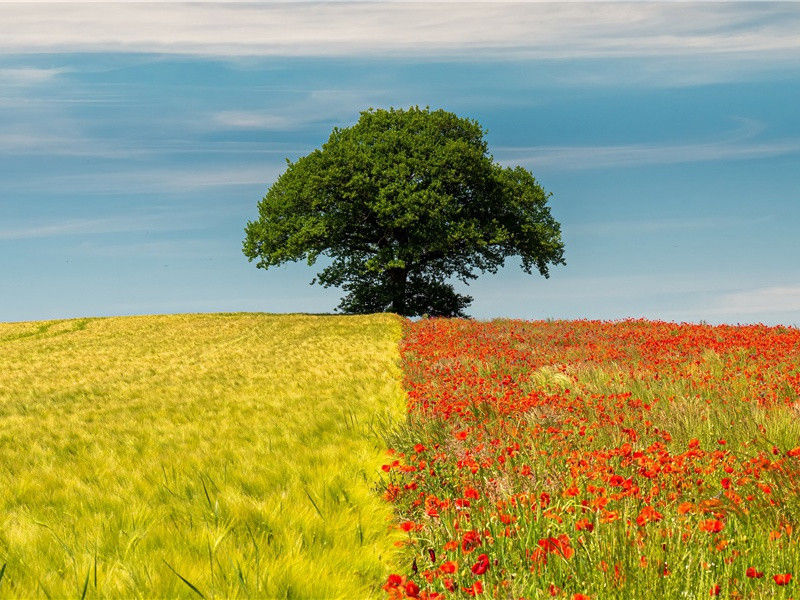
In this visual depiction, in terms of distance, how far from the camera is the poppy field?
3764 millimetres

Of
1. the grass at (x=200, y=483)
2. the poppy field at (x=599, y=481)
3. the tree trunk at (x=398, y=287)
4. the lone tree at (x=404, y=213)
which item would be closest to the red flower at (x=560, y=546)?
the poppy field at (x=599, y=481)

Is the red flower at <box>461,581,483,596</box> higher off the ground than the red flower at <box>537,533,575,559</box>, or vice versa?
the red flower at <box>537,533,575,559</box>

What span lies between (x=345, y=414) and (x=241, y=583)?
5863mm

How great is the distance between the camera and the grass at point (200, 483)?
155 inches

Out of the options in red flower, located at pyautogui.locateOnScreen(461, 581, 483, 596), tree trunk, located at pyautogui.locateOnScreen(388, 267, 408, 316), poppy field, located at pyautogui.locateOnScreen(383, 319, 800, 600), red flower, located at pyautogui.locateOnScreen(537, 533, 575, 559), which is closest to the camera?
red flower, located at pyautogui.locateOnScreen(461, 581, 483, 596)

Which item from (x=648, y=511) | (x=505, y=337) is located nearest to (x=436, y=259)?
Result: (x=505, y=337)

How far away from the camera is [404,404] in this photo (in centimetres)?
1041

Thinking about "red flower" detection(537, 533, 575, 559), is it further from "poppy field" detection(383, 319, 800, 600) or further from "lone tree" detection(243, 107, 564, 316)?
"lone tree" detection(243, 107, 564, 316)

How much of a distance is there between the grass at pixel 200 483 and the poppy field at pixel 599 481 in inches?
19.8

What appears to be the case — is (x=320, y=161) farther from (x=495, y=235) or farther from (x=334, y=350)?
(x=334, y=350)

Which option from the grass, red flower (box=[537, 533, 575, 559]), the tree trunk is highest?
the tree trunk

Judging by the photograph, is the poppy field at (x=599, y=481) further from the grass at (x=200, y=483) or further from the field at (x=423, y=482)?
the grass at (x=200, y=483)

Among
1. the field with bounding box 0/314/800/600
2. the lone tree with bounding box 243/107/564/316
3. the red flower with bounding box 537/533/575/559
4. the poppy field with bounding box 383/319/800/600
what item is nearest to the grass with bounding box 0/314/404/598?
the field with bounding box 0/314/800/600

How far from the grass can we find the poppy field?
502 millimetres
